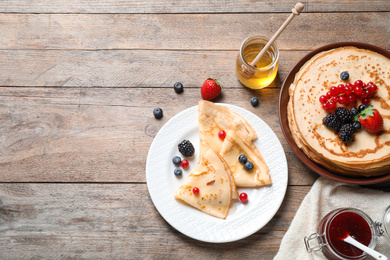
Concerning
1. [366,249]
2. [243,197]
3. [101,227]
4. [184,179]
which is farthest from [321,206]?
[101,227]

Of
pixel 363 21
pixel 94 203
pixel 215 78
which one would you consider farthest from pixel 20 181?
pixel 363 21

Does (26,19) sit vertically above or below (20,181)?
above

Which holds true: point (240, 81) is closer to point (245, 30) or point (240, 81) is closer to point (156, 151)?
point (245, 30)

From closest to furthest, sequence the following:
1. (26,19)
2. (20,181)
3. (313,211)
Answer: (313,211) < (20,181) < (26,19)

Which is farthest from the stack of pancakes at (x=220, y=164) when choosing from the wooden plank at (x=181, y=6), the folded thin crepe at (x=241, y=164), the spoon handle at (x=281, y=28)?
the wooden plank at (x=181, y=6)

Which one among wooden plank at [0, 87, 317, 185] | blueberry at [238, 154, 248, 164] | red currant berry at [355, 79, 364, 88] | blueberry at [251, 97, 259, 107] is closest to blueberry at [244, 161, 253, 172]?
blueberry at [238, 154, 248, 164]

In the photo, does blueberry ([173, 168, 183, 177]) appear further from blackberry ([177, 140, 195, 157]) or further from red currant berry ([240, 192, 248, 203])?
red currant berry ([240, 192, 248, 203])

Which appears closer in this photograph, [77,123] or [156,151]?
[156,151]
